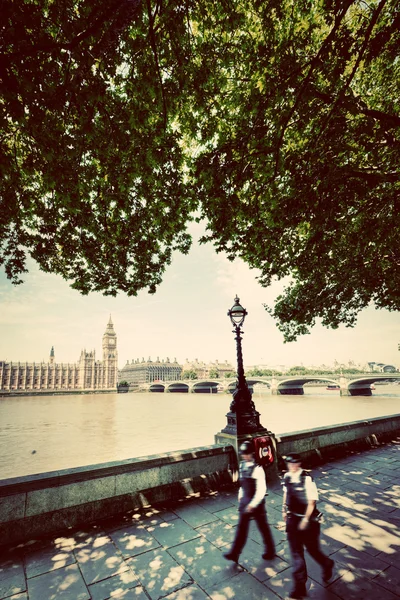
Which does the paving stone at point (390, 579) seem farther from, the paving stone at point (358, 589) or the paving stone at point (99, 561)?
the paving stone at point (99, 561)

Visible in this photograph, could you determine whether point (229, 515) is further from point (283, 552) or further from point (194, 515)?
point (283, 552)

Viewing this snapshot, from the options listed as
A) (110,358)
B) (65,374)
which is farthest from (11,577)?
(110,358)

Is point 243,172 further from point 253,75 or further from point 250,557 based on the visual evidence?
point 250,557

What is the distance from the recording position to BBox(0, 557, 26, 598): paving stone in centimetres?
287

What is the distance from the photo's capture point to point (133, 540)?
3.74 metres

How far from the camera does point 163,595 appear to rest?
9.25 feet

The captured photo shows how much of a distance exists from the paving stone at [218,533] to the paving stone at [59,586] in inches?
59.4

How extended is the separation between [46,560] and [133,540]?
97 cm

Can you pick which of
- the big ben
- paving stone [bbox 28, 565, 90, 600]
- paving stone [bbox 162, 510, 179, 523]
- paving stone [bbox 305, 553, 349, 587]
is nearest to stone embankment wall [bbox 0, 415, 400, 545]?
paving stone [bbox 162, 510, 179, 523]

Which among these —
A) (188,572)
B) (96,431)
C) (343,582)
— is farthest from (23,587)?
(96,431)

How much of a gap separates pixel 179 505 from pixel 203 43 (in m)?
7.78

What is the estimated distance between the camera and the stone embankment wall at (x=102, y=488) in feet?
12.4

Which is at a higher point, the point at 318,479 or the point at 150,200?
the point at 150,200

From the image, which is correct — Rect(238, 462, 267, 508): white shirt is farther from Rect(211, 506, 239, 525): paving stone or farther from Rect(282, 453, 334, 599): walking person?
Rect(211, 506, 239, 525): paving stone
